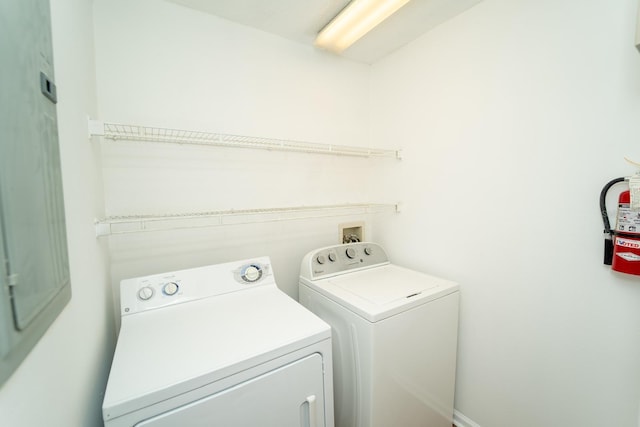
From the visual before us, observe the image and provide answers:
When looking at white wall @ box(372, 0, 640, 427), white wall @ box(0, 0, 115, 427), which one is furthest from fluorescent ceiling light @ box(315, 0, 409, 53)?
white wall @ box(0, 0, 115, 427)

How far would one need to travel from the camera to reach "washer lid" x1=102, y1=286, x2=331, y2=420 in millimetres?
780

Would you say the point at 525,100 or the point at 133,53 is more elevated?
the point at 133,53

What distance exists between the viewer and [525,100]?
130 cm

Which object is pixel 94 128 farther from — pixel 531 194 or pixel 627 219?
pixel 627 219

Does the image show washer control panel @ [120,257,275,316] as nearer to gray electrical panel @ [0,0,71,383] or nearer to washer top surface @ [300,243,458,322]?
washer top surface @ [300,243,458,322]

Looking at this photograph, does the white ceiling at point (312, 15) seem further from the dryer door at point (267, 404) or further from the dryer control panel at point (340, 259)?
the dryer door at point (267, 404)

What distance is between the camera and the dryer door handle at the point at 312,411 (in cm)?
101

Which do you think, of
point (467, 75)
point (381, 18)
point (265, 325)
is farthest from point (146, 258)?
point (467, 75)

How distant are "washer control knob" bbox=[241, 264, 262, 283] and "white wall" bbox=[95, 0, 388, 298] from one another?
235 mm

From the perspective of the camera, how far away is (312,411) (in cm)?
102

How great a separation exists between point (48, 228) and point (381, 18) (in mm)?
1707

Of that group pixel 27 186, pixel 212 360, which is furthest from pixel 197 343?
pixel 27 186

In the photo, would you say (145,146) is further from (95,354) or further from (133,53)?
(95,354)

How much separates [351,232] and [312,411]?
138 cm
